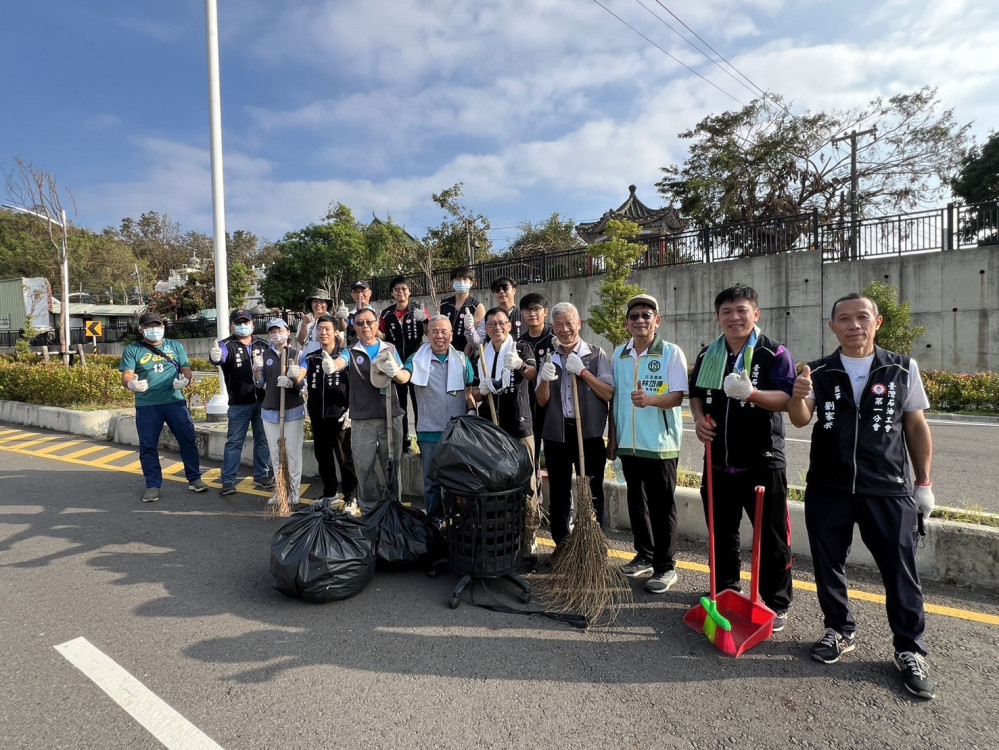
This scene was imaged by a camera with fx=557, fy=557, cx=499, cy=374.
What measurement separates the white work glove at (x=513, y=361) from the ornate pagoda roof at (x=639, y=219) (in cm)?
2176

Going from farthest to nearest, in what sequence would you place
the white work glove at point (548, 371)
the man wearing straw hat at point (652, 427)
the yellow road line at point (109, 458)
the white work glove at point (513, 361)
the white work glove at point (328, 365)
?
the yellow road line at point (109, 458), the white work glove at point (328, 365), the white work glove at point (513, 361), the white work glove at point (548, 371), the man wearing straw hat at point (652, 427)

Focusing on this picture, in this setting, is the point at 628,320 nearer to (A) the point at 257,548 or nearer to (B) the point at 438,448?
(B) the point at 438,448

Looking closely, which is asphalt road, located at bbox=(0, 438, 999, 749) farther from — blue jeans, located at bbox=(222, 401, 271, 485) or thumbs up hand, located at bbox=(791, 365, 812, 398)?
blue jeans, located at bbox=(222, 401, 271, 485)

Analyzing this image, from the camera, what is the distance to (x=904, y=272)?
43.0 feet

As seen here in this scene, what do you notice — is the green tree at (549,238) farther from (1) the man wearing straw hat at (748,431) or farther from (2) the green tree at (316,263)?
(1) the man wearing straw hat at (748,431)

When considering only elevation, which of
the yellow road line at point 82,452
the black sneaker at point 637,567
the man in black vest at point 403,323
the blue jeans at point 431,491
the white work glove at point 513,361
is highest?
the man in black vest at point 403,323

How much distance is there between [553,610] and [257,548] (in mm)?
2456

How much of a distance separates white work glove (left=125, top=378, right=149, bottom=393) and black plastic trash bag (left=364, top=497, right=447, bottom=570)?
10.4 feet

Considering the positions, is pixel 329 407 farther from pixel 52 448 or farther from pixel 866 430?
pixel 52 448

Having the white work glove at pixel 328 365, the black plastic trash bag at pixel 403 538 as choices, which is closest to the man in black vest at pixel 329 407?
the white work glove at pixel 328 365

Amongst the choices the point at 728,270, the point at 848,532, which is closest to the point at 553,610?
the point at 848,532

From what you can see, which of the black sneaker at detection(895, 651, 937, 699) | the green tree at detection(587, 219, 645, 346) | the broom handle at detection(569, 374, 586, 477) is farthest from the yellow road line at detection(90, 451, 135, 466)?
the green tree at detection(587, 219, 645, 346)

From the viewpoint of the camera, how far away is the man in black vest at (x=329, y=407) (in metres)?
5.00

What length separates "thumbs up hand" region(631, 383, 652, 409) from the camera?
10.8ft
